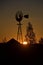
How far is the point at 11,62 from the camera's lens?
29.0 meters

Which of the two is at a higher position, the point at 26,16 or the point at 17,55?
the point at 26,16

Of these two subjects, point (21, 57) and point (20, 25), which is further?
point (20, 25)

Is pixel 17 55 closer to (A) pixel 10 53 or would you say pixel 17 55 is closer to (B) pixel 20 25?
(A) pixel 10 53

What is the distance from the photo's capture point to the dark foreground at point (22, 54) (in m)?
29.3

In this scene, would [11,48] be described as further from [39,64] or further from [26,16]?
[26,16]

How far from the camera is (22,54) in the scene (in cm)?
2984

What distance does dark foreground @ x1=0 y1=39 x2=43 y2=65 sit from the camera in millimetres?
29281

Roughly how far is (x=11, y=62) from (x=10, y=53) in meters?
0.98

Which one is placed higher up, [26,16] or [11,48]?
[26,16]

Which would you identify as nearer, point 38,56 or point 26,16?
point 38,56

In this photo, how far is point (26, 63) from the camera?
29.1 m

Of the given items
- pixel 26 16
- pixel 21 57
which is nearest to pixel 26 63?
pixel 21 57

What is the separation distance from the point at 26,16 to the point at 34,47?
28.7 ft

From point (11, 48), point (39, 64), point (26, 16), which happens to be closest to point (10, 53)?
point (11, 48)
